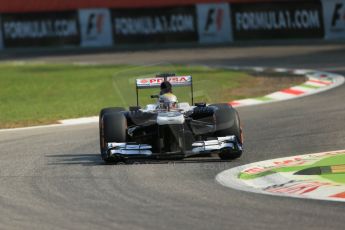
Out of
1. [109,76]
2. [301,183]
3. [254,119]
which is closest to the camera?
[301,183]

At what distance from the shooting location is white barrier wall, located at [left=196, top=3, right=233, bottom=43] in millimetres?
40188

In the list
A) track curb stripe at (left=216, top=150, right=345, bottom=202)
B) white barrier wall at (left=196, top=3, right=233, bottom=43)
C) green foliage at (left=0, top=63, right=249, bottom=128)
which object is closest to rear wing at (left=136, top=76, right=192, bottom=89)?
green foliage at (left=0, top=63, right=249, bottom=128)

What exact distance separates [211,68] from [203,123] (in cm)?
1713

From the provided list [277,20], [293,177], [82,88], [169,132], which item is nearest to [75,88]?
[82,88]

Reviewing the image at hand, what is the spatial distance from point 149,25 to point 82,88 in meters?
14.6

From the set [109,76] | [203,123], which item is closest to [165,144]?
[203,123]

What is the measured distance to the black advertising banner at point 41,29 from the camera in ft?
135

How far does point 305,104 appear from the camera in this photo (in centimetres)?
2041

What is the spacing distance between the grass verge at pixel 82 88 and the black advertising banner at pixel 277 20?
867 centimetres

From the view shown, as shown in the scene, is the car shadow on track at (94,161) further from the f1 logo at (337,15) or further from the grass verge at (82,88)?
the f1 logo at (337,15)

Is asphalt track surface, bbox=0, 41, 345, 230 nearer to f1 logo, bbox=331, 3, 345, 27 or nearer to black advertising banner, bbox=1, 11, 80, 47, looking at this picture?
f1 logo, bbox=331, 3, 345, 27

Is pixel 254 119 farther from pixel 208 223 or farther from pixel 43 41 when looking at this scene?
pixel 43 41

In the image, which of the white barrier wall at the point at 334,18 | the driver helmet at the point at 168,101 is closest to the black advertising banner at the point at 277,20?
the white barrier wall at the point at 334,18

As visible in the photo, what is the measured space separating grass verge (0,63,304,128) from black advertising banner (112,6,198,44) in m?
7.19
